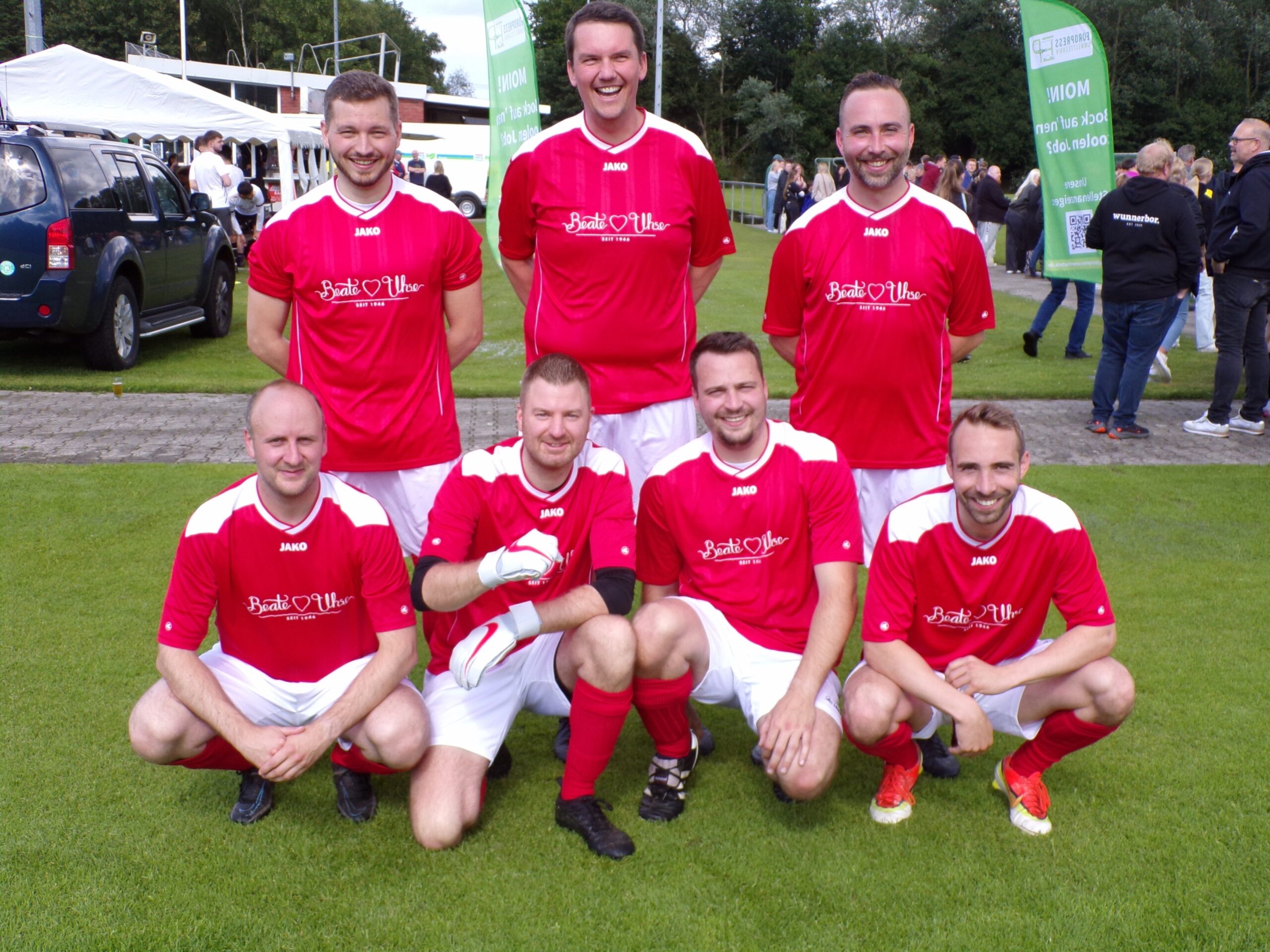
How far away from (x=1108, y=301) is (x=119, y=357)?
9.04 m

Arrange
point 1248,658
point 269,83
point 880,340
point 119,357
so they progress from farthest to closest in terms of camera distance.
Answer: point 269,83
point 119,357
point 1248,658
point 880,340

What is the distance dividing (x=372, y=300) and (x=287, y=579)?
1.12 meters

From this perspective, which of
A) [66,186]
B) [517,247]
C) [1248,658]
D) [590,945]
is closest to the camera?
[590,945]

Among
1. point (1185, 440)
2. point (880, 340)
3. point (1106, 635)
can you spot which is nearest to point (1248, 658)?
point (1106, 635)

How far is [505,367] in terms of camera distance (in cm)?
1187

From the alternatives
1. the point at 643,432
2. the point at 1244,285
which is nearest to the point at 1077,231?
the point at 1244,285

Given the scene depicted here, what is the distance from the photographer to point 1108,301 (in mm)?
9164

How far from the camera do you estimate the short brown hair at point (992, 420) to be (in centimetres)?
341

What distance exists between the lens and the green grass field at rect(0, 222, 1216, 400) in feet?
34.6

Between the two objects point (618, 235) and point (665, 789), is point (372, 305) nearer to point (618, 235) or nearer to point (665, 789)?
point (618, 235)

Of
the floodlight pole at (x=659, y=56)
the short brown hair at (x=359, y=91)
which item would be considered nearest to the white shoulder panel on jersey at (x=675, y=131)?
the short brown hair at (x=359, y=91)

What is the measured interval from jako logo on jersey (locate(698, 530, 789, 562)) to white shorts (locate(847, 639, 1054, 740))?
49cm

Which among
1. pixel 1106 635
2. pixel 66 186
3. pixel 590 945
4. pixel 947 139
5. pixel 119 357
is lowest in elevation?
pixel 590 945

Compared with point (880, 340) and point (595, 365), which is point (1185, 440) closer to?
point (880, 340)
